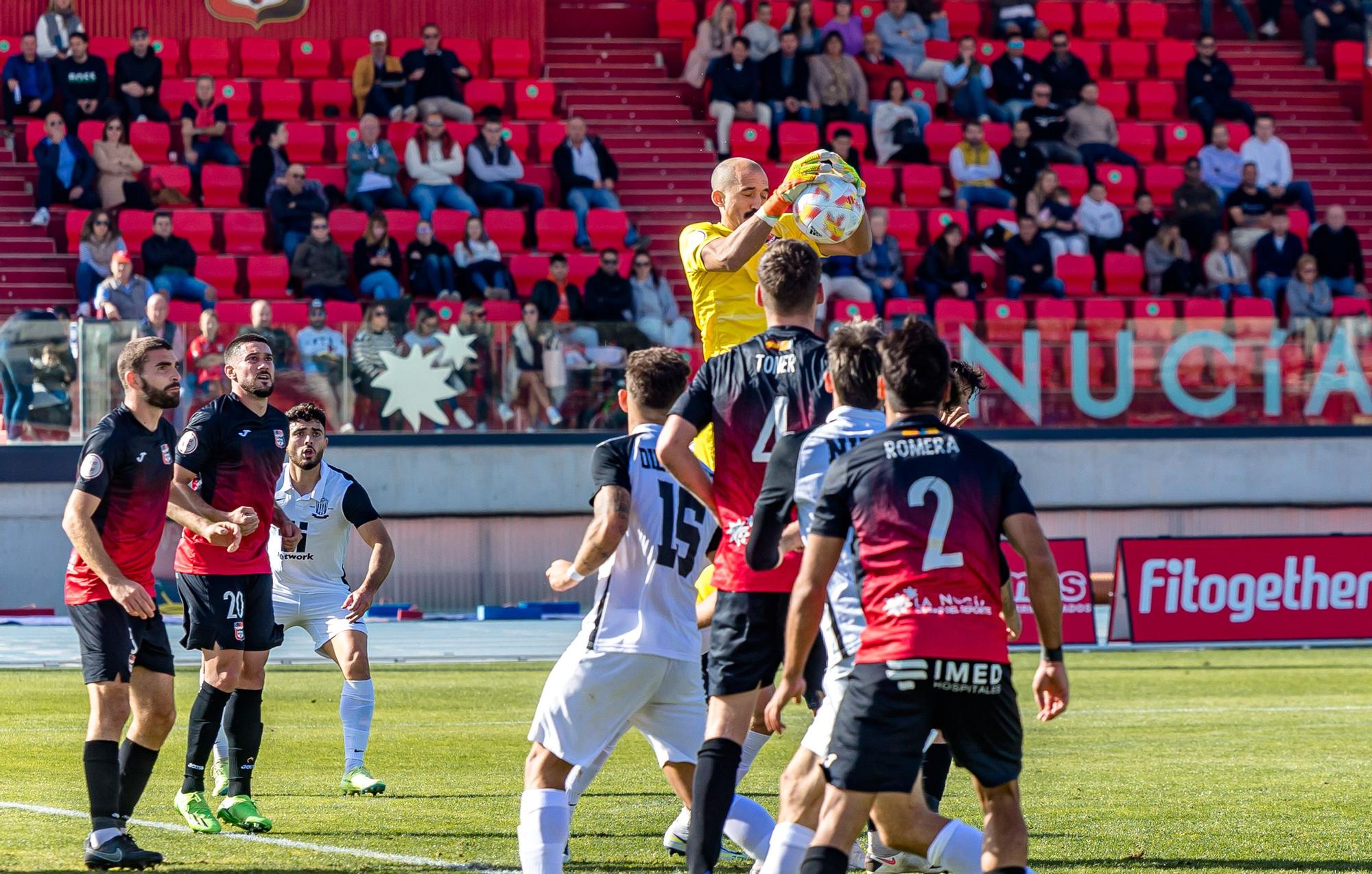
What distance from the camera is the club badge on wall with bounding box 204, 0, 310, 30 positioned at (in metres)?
25.8

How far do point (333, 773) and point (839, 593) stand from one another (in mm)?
5064

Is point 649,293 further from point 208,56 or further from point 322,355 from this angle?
point 208,56

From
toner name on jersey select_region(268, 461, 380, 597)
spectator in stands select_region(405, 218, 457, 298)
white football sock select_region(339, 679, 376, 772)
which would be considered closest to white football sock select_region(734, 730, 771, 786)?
white football sock select_region(339, 679, 376, 772)

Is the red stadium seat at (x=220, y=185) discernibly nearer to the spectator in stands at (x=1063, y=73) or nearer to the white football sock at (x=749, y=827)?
the spectator in stands at (x=1063, y=73)

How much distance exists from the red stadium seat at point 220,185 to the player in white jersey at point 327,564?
42.7ft

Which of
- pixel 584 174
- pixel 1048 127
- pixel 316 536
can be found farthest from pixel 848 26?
pixel 316 536

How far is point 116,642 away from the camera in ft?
24.0

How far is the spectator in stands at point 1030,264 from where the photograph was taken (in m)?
22.8

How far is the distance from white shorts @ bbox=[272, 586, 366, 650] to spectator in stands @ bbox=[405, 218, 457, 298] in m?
11.4

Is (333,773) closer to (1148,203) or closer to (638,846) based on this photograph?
(638,846)

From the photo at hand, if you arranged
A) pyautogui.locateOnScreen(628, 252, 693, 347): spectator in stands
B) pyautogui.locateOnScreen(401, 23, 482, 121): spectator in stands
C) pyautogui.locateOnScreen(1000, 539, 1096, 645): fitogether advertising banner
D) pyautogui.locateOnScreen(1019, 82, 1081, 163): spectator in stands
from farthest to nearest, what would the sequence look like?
pyautogui.locateOnScreen(1019, 82, 1081, 163): spectator in stands
pyautogui.locateOnScreen(401, 23, 482, 121): spectator in stands
pyautogui.locateOnScreen(628, 252, 693, 347): spectator in stands
pyautogui.locateOnScreen(1000, 539, 1096, 645): fitogether advertising banner

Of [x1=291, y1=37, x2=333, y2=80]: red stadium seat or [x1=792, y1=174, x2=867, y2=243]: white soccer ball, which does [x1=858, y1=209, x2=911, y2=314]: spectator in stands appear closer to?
[x1=291, y1=37, x2=333, y2=80]: red stadium seat

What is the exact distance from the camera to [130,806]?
7.47 meters

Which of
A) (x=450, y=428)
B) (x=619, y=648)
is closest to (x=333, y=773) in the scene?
(x=619, y=648)
